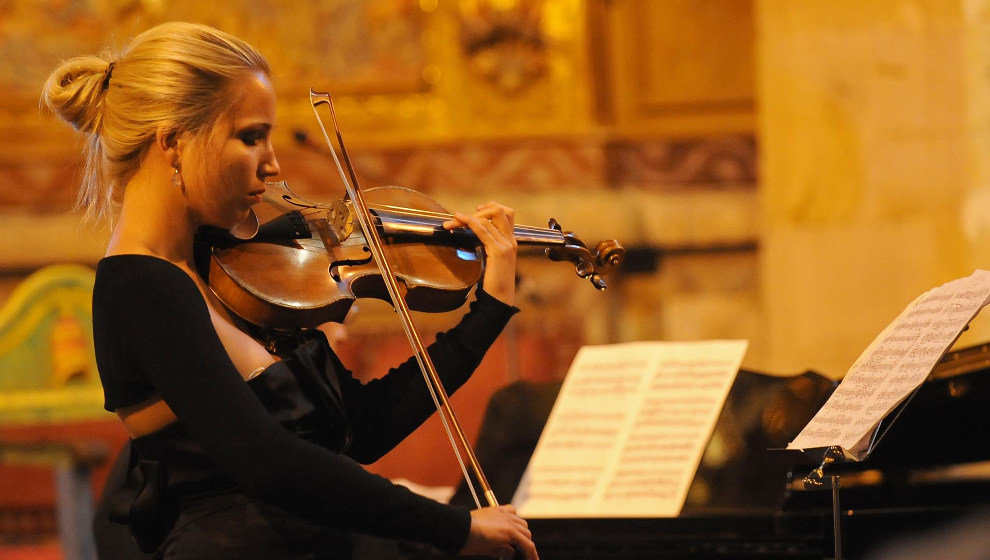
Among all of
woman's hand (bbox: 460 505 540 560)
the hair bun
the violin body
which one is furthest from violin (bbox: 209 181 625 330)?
woman's hand (bbox: 460 505 540 560)

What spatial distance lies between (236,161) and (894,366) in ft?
3.18

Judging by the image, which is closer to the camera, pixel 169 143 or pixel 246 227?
pixel 169 143

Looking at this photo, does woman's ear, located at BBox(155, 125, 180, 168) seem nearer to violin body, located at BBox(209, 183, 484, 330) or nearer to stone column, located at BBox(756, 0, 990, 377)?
violin body, located at BBox(209, 183, 484, 330)

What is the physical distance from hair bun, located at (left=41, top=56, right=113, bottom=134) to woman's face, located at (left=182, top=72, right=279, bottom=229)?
196mm

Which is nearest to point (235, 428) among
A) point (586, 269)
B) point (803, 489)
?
point (586, 269)

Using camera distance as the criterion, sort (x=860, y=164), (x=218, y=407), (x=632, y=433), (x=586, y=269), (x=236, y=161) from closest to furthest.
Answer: (x=218, y=407) < (x=236, y=161) < (x=586, y=269) < (x=632, y=433) < (x=860, y=164)

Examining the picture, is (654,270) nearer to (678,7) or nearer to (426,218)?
(678,7)

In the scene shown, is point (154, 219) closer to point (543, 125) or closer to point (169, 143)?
point (169, 143)

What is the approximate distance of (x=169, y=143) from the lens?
1.65 m

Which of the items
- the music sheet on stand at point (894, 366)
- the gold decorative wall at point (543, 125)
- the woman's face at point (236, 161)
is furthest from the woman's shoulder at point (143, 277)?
the gold decorative wall at point (543, 125)

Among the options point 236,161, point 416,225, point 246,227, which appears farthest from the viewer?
point 416,225

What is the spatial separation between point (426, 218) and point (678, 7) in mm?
3663

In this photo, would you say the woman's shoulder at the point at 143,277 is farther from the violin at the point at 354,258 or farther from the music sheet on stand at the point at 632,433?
the music sheet on stand at the point at 632,433

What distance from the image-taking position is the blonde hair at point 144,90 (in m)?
1.64
